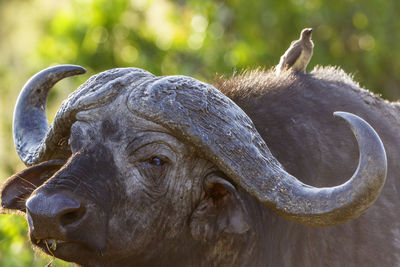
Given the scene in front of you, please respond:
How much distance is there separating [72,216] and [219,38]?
381 inches

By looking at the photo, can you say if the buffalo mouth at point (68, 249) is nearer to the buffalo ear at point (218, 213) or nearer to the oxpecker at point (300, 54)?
the buffalo ear at point (218, 213)

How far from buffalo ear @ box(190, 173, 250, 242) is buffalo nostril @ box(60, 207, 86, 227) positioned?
25.7 inches

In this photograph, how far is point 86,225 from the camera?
12.4 feet

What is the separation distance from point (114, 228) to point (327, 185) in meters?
1.31

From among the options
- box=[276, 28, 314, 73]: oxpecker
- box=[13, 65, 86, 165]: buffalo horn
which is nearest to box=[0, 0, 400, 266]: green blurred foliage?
box=[276, 28, 314, 73]: oxpecker

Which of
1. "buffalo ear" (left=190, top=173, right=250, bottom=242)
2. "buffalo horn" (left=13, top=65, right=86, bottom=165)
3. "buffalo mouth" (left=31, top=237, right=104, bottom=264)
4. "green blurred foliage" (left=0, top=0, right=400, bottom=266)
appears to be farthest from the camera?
"green blurred foliage" (left=0, top=0, right=400, bottom=266)

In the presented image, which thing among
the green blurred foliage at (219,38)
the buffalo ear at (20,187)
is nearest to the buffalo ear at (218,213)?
the buffalo ear at (20,187)

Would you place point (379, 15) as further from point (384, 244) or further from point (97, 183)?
point (97, 183)

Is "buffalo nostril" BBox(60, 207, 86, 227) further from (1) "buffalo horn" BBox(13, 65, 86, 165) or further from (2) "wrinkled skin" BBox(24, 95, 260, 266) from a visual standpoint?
(1) "buffalo horn" BBox(13, 65, 86, 165)

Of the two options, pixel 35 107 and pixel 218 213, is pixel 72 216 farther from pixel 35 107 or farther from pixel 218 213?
pixel 35 107

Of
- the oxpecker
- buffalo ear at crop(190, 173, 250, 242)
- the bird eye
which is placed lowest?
buffalo ear at crop(190, 173, 250, 242)

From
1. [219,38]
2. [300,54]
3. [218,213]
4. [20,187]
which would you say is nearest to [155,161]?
[218,213]

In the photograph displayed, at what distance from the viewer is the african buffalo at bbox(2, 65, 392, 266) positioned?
3725 millimetres

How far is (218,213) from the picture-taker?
4.05 m
